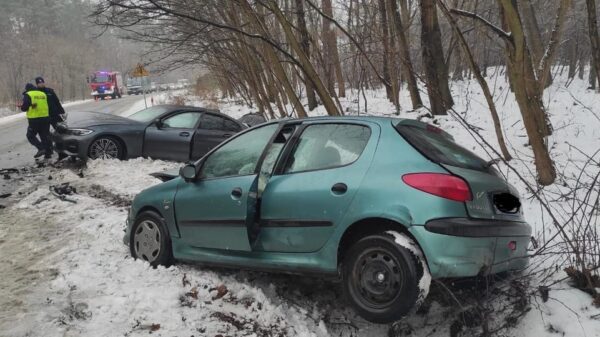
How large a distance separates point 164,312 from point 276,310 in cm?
85

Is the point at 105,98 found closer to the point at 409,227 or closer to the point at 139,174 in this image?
the point at 139,174

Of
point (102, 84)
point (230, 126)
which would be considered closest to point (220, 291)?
point (230, 126)

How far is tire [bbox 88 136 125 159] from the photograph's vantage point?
32.2 feet

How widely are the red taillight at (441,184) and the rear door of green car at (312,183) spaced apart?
1.22 ft

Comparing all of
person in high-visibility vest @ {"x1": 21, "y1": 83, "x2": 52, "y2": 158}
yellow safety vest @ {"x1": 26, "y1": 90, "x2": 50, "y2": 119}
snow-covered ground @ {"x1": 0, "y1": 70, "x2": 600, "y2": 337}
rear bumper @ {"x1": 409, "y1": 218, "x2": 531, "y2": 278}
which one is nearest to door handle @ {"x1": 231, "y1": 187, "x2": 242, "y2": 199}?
snow-covered ground @ {"x1": 0, "y1": 70, "x2": 600, "y2": 337}

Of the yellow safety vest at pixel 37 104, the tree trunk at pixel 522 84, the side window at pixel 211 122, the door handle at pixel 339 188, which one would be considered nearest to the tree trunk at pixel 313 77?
the tree trunk at pixel 522 84

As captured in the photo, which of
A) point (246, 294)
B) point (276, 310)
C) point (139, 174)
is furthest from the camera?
point (139, 174)

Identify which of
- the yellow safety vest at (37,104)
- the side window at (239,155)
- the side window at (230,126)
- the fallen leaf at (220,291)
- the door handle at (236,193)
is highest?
the yellow safety vest at (37,104)

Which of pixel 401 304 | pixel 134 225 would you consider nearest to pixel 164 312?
pixel 134 225

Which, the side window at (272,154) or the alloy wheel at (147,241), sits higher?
the side window at (272,154)

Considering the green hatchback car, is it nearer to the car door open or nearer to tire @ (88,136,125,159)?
the car door open

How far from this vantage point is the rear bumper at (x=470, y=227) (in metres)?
3.11

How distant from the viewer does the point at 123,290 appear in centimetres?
405

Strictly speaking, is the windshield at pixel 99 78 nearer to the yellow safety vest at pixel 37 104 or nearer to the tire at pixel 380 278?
the yellow safety vest at pixel 37 104
